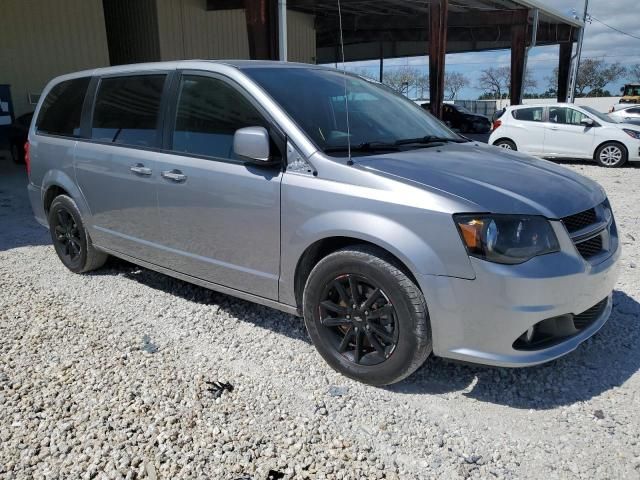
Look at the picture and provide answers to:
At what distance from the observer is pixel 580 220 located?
9.47 feet

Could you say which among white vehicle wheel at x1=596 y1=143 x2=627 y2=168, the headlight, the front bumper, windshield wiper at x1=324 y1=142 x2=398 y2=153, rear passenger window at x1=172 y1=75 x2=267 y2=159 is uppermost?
rear passenger window at x1=172 y1=75 x2=267 y2=159

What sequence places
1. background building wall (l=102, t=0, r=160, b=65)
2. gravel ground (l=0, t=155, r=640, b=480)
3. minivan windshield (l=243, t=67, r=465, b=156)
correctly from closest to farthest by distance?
1. gravel ground (l=0, t=155, r=640, b=480)
2. minivan windshield (l=243, t=67, r=465, b=156)
3. background building wall (l=102, t=0, r=160, b=65)

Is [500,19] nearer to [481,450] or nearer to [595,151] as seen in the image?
[595,151]

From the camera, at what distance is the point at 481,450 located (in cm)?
254

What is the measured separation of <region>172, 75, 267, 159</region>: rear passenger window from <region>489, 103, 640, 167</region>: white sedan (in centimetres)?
1142

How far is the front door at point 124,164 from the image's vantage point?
12.9 feet

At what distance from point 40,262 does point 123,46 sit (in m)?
15.2

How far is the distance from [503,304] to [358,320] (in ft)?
2.59

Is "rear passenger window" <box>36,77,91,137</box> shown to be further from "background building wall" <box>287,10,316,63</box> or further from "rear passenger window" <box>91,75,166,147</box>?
"background building wall" <box>287,10,316,63</box>

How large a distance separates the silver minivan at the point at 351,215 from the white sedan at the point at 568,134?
33.9ft

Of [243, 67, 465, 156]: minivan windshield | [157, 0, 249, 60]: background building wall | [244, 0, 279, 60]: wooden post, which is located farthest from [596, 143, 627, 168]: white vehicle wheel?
[157, 0, 249, 60]: background building wall

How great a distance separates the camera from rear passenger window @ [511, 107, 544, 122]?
44.4 ft

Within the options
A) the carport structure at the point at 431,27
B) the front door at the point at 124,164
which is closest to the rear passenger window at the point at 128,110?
the front door at the point at 124,164

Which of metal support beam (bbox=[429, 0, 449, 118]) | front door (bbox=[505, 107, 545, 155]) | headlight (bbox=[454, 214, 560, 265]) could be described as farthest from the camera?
Result: metal support beam (bbox=[429, 0, 449, 118])
